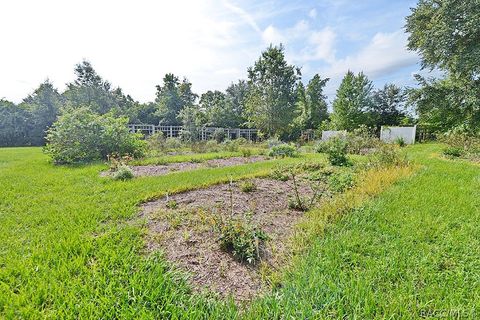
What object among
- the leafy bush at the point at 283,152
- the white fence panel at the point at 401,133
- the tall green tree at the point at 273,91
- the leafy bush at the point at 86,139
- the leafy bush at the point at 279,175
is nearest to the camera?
the leafy bush at the point at 279,175

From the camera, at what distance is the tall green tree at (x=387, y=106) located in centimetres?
2442

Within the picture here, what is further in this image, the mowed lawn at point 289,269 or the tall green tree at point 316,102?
the tall green tree at point 316,102

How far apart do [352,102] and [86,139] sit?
78.1 feet

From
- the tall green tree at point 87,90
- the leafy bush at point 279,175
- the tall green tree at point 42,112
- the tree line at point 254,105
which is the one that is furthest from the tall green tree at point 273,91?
the tall green tree at point 42,112

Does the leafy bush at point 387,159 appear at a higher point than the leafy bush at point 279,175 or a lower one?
higher

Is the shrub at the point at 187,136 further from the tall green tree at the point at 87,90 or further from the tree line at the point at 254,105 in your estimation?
the tall green tree at the point at 87,90

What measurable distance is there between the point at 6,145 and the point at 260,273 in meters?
31.4

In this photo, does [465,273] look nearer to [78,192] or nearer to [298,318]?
[298,318]

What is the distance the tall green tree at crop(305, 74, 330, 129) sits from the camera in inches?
1196

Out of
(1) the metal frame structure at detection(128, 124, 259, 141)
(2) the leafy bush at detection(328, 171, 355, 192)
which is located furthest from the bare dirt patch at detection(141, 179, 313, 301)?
(1) the metal frame structure at detection(128, 124, 259, 141)

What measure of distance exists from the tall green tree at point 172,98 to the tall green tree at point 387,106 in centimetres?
2087

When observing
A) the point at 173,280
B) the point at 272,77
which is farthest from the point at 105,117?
the point at 272,77

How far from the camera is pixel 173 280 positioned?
203cm

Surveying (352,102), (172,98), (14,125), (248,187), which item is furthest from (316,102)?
(14,125)
